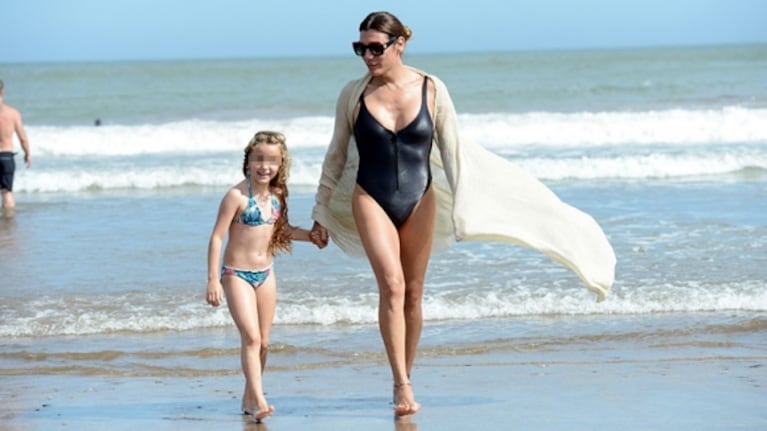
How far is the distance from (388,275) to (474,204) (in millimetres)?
582

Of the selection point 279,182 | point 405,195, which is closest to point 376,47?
point 405,195

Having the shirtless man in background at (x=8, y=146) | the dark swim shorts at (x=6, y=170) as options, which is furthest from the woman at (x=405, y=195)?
the dark swim shorts at (x=6, y=170)

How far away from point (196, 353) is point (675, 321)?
3.06m

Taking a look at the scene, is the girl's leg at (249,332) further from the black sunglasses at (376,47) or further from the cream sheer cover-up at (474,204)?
the black sunglasses at (376,47)

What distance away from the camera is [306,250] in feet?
34.1

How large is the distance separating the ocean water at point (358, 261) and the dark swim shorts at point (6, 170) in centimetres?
37

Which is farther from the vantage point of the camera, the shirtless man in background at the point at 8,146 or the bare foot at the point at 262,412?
the shirtless man in background at the point at 8,146

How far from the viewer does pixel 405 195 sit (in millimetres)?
5148

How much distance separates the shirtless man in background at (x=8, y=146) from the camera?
1345cm

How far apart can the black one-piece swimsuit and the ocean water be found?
1737 millimetres

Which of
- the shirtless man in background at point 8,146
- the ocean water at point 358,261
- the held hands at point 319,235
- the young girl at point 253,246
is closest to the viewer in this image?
the young girl at point 253,246

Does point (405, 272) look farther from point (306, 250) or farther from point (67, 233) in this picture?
point (67, 233)

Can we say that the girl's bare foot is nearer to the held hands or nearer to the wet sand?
the wet sand

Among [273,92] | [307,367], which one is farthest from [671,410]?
[273,92]
